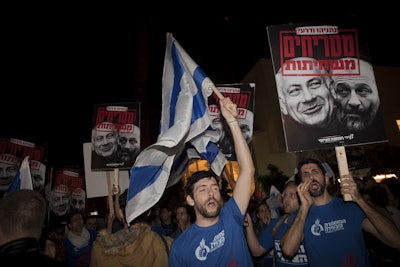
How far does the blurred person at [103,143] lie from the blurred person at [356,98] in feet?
12.9

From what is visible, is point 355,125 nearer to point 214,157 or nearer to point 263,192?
point 214,157

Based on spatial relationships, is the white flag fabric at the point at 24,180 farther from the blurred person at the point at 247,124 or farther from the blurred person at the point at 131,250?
the blurred person at the point at 247,124

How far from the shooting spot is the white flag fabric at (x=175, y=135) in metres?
3.09

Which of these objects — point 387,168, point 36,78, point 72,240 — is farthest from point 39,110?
point 387,168

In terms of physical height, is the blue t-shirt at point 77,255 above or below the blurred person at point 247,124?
below

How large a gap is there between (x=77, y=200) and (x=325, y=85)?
23.8 feet

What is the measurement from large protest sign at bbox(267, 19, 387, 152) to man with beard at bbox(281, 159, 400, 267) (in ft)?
1.54

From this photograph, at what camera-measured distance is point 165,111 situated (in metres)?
3.60

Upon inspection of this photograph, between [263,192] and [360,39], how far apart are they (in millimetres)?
18741

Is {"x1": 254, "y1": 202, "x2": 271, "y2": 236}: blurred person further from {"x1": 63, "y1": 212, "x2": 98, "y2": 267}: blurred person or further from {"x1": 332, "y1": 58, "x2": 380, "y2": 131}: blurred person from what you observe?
{"x1": 63, "y1": 212, "x2": 98, "y2": 267}: blurred person

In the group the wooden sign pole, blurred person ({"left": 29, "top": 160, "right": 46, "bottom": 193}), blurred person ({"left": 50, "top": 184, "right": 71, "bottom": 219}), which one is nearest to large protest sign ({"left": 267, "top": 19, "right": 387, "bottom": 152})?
the wooden sign pole

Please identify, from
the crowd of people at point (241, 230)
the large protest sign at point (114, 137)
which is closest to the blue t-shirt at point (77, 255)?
the large protest sign at point (114, 137)

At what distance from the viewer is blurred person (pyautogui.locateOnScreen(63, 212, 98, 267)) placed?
572cm

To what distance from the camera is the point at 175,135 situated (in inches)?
120
